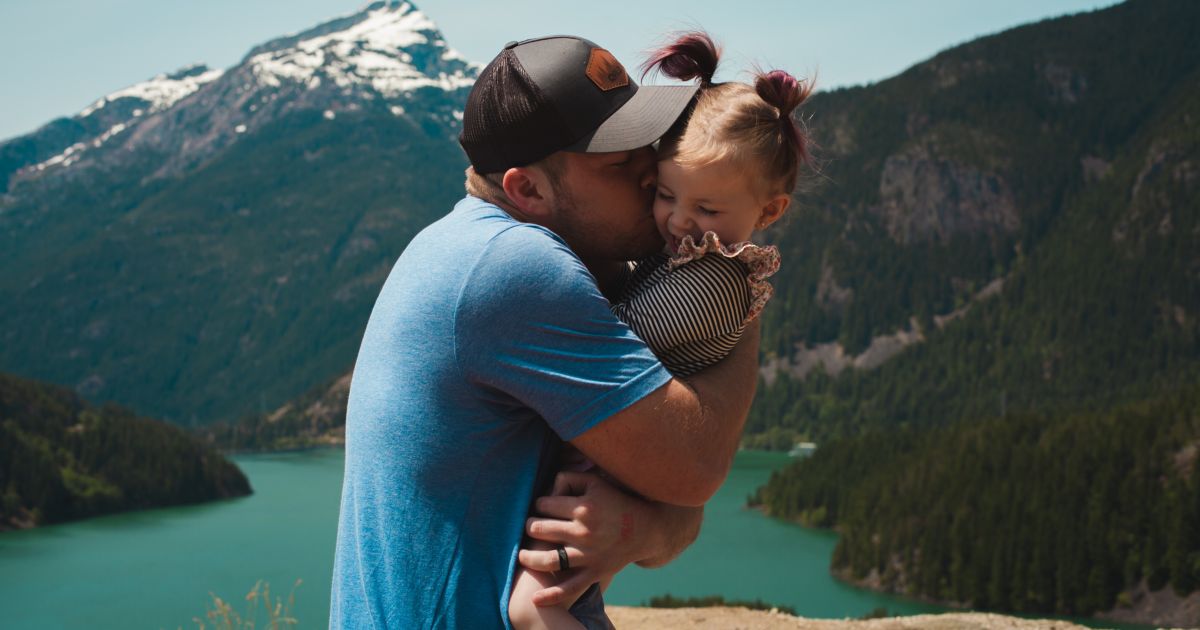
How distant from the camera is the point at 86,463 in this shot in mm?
124188

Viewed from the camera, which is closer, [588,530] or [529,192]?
[588,530]

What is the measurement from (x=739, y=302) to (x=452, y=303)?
823 mm

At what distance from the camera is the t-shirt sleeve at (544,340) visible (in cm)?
271

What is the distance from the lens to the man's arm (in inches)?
109

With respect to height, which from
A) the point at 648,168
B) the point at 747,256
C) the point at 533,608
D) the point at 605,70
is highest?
the point at 605,70

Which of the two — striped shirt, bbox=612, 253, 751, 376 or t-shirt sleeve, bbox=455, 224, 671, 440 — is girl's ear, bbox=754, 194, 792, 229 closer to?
striped shirt, bbox=612, 253, 751, 376

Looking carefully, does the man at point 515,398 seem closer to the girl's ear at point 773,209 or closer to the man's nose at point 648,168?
the man's nose at point 648,168

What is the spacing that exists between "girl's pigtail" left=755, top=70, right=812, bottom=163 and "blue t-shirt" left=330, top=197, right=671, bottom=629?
0.95 metres

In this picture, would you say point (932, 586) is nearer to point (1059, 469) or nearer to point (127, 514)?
point (1059, 469)

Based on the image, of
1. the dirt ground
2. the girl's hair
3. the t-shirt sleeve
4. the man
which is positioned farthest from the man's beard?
the dirt ground

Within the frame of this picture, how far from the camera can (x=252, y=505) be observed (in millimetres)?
122688

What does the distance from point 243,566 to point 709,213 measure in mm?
88612

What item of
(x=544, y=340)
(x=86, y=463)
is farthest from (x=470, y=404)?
(x=86, y=463)

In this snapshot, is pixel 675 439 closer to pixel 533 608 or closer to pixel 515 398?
pixel 515 398
